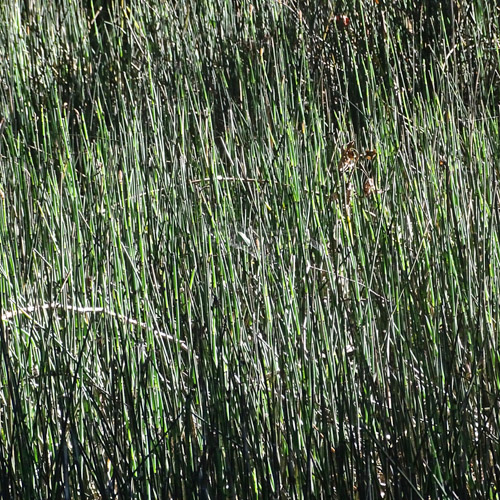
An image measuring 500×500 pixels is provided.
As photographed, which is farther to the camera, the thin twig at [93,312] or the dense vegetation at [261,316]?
the thin twig at [93,312]

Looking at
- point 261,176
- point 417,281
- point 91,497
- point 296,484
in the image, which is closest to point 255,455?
point 296,484

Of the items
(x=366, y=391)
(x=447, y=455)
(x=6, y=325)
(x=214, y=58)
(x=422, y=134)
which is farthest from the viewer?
(x=214, y=58)

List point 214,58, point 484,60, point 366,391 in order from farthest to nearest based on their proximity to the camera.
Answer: point 214,58 → point 484,60 → point 366,391

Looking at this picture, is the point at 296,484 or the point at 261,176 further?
the point at 261,176

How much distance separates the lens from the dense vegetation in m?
1.28

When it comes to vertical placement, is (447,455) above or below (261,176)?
below

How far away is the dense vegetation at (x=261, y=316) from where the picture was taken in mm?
1280

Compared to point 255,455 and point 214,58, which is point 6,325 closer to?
point 255,455

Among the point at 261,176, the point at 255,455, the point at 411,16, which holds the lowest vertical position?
the point at 255,455

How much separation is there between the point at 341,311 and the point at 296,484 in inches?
11.6

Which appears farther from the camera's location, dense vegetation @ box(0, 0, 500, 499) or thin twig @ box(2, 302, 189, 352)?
thin twig @ box(2, 302, 189, 352)

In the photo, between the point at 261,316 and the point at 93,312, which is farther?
the point at 261,316

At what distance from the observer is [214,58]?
3543mm

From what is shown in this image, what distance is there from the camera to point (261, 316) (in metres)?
1.83
